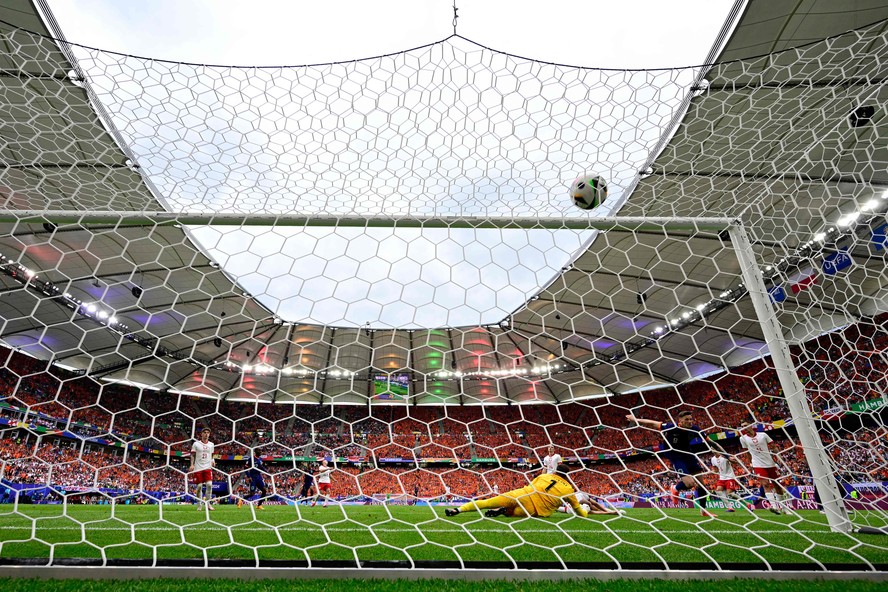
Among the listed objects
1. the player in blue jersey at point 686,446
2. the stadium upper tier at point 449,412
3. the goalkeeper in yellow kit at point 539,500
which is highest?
the stadium upper tier at point 449,412

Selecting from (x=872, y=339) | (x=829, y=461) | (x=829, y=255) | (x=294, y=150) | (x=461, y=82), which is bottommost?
(x=829, y=461)

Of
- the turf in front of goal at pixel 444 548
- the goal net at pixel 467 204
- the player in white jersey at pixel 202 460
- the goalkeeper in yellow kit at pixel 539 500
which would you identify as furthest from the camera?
the player in white jersey at pixel 202 460

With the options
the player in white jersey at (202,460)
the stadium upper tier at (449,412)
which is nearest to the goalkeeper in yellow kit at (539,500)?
the stadium upper tier at (449,412)

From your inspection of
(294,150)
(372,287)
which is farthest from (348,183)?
(372,287)

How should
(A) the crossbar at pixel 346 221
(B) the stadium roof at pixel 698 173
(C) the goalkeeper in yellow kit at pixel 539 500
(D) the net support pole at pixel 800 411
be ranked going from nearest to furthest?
(D) the net support pole at pixel 800 411 < (A) the crossbar at pixel 346 221 < (B) the stadium roof at pixel 698 173 < (C) the goalkeeper in yellow kit at pixel 539 500

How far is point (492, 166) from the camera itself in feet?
13.5

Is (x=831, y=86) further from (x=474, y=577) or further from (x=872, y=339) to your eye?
(x=474, y=577)

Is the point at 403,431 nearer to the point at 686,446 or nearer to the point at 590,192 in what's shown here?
the point at 686,446

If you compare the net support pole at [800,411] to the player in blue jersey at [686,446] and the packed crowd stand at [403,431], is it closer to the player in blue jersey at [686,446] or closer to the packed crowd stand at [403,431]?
the packed crowd stand at [403,431]

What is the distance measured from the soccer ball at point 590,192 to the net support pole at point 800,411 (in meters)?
1.40

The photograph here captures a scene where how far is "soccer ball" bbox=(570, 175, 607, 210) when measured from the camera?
3.87 m

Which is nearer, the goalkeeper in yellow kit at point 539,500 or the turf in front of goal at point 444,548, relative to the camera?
the turf in front of goal at point 444,548

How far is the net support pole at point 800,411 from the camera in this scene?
7.66 feet

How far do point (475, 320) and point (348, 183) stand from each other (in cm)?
193
